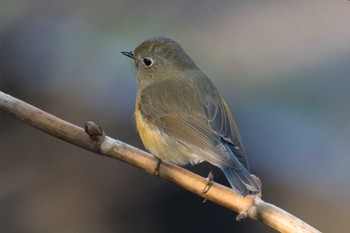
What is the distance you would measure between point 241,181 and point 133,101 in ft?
8.50

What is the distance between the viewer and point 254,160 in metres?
5.91

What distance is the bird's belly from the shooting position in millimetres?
4285

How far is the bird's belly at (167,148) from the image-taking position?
4285mm

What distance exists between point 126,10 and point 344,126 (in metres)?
2.20

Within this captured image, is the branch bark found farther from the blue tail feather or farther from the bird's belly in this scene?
the bird's belly

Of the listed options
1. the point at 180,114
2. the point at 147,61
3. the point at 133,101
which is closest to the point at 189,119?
the point at 180,114

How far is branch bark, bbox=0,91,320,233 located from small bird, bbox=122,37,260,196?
0.82ft

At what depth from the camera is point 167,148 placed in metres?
4.32

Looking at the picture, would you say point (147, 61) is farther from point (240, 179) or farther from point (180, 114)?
point (240, 179)

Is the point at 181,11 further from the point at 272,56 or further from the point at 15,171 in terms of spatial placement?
the point at 15,171

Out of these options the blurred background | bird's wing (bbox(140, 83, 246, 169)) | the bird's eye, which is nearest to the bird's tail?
bird's wing (bbox(140, 83, 246, 169))

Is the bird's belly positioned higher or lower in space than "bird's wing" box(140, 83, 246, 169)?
lower

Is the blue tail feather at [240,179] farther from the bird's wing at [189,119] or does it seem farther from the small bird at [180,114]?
the bird's wing at [189,119]

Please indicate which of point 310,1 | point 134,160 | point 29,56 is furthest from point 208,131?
point 310,1
